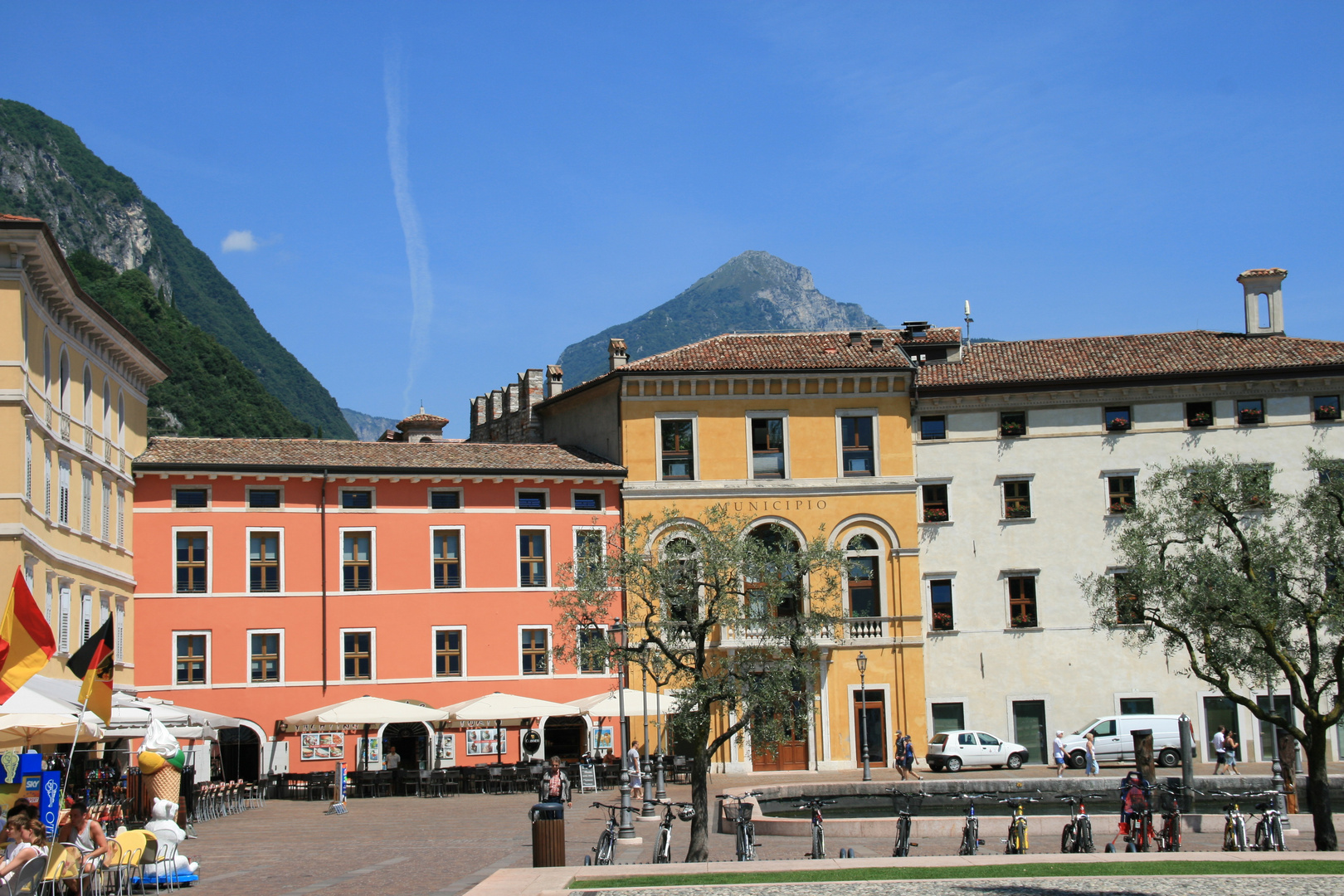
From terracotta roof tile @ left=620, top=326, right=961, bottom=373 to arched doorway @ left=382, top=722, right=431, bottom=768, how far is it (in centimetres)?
1309

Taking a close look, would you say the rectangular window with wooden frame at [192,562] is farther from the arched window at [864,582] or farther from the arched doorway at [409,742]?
the arched window at [864,582]

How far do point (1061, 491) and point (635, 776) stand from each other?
1864 cm

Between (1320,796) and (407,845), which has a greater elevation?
(1320,796)

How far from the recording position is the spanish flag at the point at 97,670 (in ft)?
66.1

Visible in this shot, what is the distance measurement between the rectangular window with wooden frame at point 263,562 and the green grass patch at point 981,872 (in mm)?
24768

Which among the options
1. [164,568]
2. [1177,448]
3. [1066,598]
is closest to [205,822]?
[164,568]

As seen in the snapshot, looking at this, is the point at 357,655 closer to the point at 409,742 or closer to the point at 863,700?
the point at 409,742

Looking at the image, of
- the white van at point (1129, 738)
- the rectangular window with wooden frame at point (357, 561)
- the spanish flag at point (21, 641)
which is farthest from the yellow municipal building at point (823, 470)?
the spanish flag at point (21, 641)

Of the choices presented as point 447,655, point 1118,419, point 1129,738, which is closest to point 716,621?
point 447,655

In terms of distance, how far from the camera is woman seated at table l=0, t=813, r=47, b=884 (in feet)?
52.3

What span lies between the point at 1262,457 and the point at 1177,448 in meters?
2.67

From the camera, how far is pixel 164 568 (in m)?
39.0

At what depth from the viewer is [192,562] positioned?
1549 inches

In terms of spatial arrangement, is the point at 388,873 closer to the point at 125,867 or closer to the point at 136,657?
the point at 125,867
